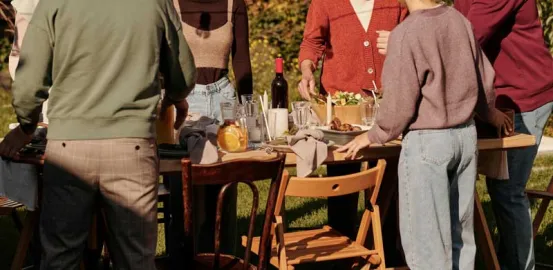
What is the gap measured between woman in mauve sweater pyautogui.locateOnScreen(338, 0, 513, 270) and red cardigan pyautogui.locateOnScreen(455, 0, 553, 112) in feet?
2.21

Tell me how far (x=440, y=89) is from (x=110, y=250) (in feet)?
4.59

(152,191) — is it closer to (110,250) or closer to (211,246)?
(110,250)

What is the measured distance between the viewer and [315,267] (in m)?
5.45

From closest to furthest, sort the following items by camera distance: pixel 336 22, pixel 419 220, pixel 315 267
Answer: pixel 419 220 < pixel 336 22 < pixel 315 267

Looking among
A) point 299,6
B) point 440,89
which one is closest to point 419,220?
point 440,89

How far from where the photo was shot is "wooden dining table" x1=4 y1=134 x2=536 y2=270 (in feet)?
13.4

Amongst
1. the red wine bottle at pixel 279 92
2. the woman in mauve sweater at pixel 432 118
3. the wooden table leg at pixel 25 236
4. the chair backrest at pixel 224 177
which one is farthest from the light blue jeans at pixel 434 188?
the wooden table leg at pixel 25 236

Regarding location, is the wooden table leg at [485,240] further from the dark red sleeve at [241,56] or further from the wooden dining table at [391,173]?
the dark red sleeve at [241,56]

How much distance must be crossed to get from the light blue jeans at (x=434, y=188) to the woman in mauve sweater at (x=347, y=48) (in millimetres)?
1190

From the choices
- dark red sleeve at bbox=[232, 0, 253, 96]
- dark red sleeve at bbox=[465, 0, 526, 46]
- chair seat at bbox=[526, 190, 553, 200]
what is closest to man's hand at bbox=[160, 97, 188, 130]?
dark red sleeve at bbox=[232, 0, 253, 96]

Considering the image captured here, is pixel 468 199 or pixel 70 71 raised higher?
pixel 70 71

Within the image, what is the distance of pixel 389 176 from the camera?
4555mm

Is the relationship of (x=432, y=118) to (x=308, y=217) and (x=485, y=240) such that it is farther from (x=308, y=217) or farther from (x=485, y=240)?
(x=308, y=217)

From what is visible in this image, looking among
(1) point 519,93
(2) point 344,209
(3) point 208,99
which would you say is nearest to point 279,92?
(3) point 208,99
